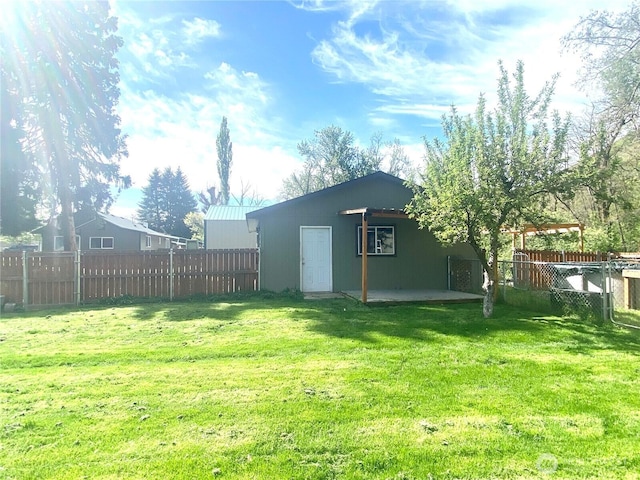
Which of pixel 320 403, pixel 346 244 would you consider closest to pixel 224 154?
pixel 346 244

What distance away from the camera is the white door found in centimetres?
1077

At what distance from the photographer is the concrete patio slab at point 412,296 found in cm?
895

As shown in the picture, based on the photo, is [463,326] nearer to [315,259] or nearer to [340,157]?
[315,259]

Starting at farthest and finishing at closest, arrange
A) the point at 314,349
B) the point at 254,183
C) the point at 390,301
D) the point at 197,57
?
the point at 254,183, the point at 197,57, the point at 390,301, the point at 314,349

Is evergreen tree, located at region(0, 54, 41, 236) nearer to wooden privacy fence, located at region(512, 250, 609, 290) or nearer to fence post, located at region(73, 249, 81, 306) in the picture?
fence post, located at region(73, 249, 81, 306)

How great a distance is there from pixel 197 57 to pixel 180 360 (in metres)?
9.14

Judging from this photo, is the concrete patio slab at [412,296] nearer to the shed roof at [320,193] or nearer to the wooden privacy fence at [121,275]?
the shed roof at [320,193]

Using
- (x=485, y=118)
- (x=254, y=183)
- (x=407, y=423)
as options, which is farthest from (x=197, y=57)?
(x=254, y=183)

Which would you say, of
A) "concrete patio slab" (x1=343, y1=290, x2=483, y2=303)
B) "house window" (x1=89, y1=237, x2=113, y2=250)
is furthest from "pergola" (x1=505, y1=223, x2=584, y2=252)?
"house window" (x1=89, y1=237, x2=113, y2=250)

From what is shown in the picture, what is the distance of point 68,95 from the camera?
14531 mm

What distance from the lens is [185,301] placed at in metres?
9.62

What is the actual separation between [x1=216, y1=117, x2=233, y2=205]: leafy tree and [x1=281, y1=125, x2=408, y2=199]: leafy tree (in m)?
10.0

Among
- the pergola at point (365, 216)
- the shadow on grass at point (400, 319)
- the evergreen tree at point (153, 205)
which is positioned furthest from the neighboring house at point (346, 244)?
the evergreen tree at point (153, 205)

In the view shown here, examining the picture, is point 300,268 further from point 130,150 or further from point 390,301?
point 130,150
